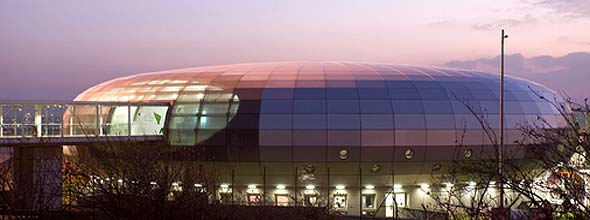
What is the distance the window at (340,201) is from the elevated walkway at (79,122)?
1166 cm

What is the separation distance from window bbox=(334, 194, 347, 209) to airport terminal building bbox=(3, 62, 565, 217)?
82 millimetres

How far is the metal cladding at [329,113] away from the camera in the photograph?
45188 mm

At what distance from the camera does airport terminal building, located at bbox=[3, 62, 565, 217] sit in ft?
148

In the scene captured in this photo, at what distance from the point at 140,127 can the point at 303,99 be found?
10900 mm

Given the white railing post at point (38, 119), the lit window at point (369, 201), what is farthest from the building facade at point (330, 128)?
the white railing post at point (38, 119)

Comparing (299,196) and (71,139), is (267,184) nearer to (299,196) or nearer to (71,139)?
(299,196)

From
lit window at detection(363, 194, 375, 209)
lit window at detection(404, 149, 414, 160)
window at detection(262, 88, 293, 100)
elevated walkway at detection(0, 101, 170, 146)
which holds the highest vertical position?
window at detection(262, 88, 293, 100)

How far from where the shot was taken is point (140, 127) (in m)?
48.4

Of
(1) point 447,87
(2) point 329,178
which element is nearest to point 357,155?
(2) point 329,178

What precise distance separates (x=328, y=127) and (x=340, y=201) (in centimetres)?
534

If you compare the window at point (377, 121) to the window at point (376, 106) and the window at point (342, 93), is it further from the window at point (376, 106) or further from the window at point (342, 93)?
the window at point (342, 93)

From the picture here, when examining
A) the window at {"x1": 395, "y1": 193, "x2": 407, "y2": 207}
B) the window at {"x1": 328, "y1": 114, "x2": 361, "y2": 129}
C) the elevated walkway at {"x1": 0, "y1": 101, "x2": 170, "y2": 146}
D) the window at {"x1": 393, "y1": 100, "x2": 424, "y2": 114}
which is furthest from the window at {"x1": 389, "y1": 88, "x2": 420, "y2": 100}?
the elevated walkway at {"x1": 0, "y1": 101, "x2": 170, "y2": 146}

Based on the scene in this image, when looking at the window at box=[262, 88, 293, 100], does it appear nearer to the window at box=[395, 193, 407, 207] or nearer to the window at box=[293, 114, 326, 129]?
the window at box=[293, 114, 326, 129]

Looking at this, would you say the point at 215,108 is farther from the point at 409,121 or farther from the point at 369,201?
the point at 409,121
